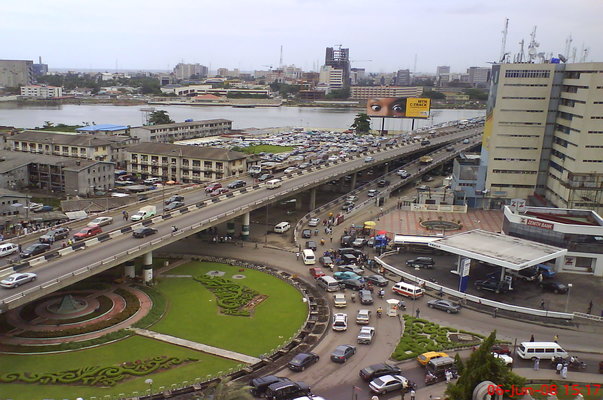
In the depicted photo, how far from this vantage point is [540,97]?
1551 inches

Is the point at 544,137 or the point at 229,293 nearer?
the point at 229,293

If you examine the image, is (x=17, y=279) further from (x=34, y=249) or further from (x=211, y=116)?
(x=211, y=116)

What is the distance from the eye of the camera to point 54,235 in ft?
84.4

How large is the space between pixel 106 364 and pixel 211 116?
11890 cm

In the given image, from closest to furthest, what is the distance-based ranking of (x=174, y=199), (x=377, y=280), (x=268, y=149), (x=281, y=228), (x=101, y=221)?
(x=377, y=280)
(x=101, y=221)
(x=174, y=199)
(x=281, y=228)
(x=268, y=149)

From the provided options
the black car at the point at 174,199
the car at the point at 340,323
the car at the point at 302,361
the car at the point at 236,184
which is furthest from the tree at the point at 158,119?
the car at the point at 302,361

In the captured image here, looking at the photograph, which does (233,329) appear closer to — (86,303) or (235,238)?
(86,303)

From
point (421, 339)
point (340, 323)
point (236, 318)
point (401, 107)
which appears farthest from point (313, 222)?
point (401, 107)

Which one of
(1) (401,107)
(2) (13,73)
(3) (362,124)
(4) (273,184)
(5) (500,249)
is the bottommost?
(5) (500,249)

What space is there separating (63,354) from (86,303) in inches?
175

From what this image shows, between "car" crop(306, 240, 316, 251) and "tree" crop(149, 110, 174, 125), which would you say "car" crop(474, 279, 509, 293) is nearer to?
"car" crop(306, 240, 316, 251)

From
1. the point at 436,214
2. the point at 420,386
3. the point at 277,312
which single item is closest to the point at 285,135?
the point at 436,214

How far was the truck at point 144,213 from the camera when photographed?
96.8 ft

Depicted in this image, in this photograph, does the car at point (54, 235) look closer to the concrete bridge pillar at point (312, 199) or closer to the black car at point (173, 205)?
the black car at point (173, 205)
